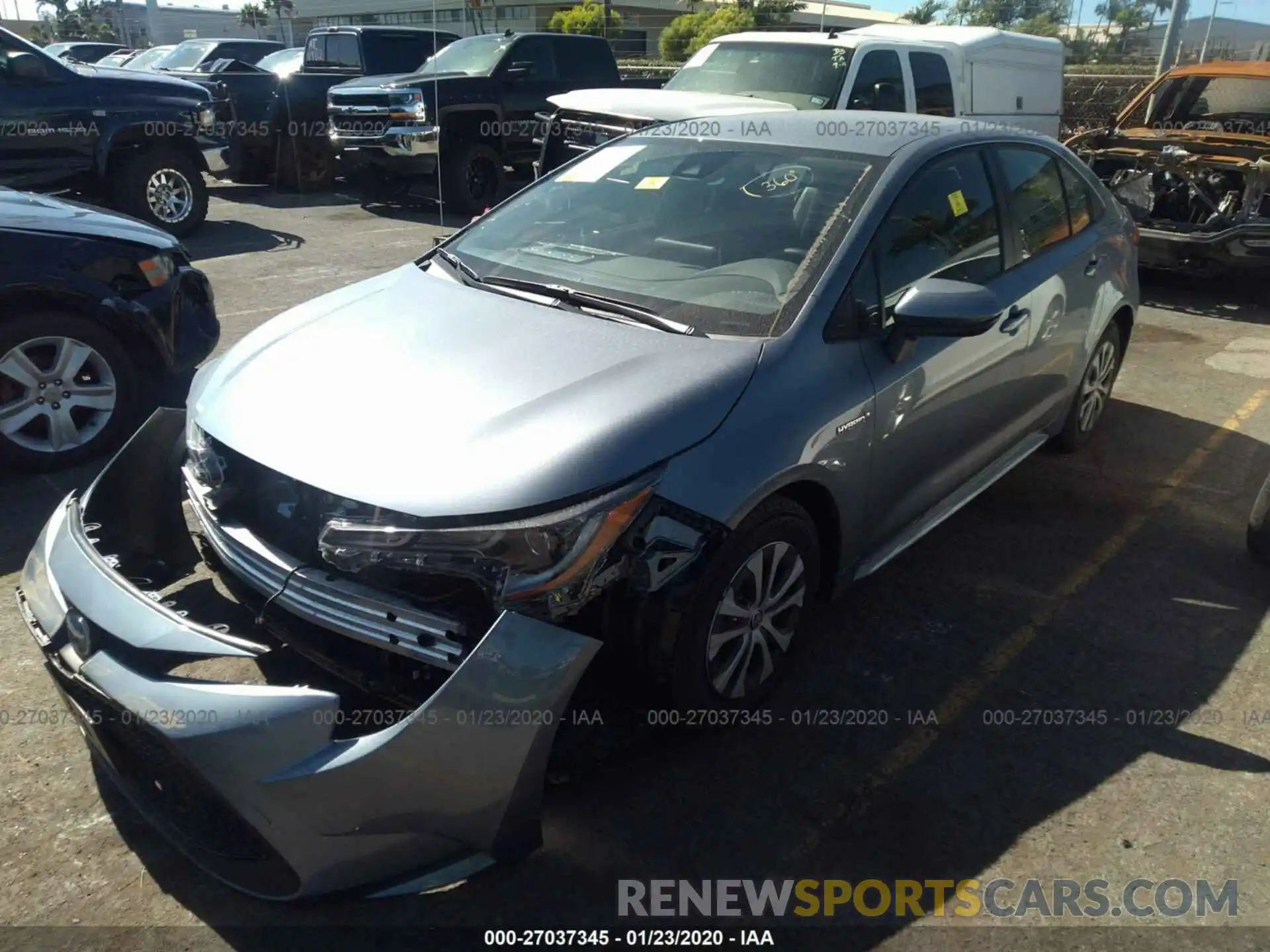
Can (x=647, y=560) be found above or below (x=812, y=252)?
below

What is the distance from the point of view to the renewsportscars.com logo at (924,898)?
2.46 metres

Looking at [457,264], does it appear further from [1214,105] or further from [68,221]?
[1214,105]

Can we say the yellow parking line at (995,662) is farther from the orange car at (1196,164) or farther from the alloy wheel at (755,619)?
the orange car at (1196,164)

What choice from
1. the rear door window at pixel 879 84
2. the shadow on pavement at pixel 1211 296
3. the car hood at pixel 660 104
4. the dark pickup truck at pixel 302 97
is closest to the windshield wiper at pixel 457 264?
the car hood at pixel 660 104

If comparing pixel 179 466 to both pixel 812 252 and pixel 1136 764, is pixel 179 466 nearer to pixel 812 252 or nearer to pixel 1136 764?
pixel 812 252

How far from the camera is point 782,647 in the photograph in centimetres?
309

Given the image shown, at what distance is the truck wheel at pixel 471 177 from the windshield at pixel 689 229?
8.55 metres

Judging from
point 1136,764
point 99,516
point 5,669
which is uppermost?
point 99,516

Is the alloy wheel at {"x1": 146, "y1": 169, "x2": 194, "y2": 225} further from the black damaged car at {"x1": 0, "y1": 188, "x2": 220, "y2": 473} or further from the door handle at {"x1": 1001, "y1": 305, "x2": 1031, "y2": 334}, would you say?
the door handle at {"x1": 1001, "y1": 305, "x2": 1031, "y2": 334}

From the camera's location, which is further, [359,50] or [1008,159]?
[359,50]

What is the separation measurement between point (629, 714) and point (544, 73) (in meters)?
11.8

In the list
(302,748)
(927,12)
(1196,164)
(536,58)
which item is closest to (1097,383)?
(302,748)

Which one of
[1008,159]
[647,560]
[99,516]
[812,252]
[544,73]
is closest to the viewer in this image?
[647,560]

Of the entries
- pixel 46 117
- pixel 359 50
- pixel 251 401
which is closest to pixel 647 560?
pixel 251 401
